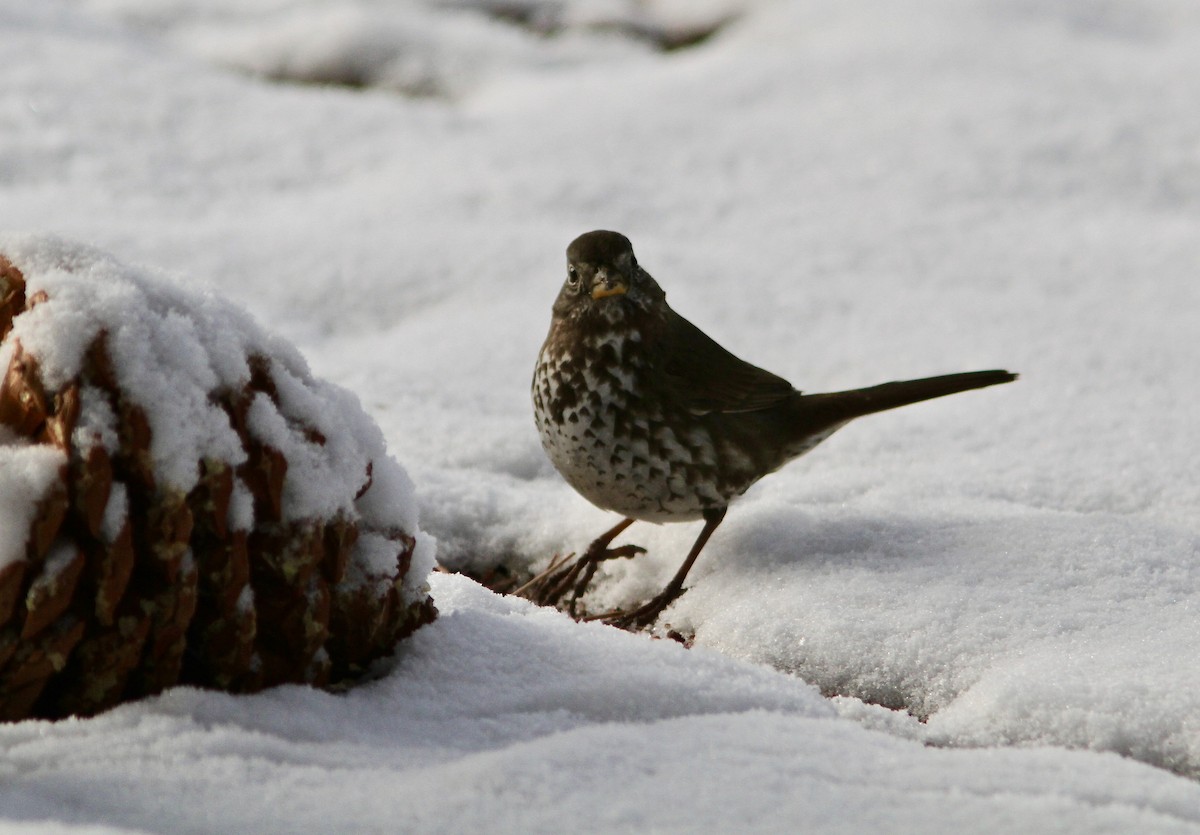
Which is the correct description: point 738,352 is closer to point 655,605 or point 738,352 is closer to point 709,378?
point 709,378

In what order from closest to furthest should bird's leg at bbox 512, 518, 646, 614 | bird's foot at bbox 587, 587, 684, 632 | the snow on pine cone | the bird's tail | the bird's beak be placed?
1. the snow on pine cone
2. bird's foot at bbox 587, 587, 684, 632
3. bird's leg at bbox 512, 518, 646, 614
4. the bird's beak
5. the bird's tail

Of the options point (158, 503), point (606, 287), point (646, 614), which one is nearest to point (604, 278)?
point (606, 287)

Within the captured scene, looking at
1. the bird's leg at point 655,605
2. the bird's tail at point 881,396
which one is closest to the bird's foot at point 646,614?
the bird's leg at point 655,605

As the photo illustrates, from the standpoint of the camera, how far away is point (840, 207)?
17.7ft

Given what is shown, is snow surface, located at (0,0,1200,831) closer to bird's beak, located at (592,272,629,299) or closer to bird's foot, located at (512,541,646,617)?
bird's foot, located at (512,541,646,617)

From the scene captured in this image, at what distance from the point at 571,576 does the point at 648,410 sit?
0.40 meters

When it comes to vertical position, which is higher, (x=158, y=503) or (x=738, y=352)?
(x=158, y=503)

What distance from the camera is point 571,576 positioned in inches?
111

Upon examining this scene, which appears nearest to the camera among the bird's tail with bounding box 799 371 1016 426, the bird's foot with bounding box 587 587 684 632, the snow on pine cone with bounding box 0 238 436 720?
the snow on pine cone with bounding box 0 238 436 720

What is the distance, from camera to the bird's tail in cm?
312

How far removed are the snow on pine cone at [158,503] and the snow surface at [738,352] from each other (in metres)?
0.09

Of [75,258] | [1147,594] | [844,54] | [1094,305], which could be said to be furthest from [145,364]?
[844,54]

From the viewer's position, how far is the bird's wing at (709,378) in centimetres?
295

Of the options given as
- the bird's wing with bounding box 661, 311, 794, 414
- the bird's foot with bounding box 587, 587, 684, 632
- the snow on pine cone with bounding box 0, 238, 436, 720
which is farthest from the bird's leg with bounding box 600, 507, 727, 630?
the snow on pine cone with bounding box 0, 238, 436, 720
